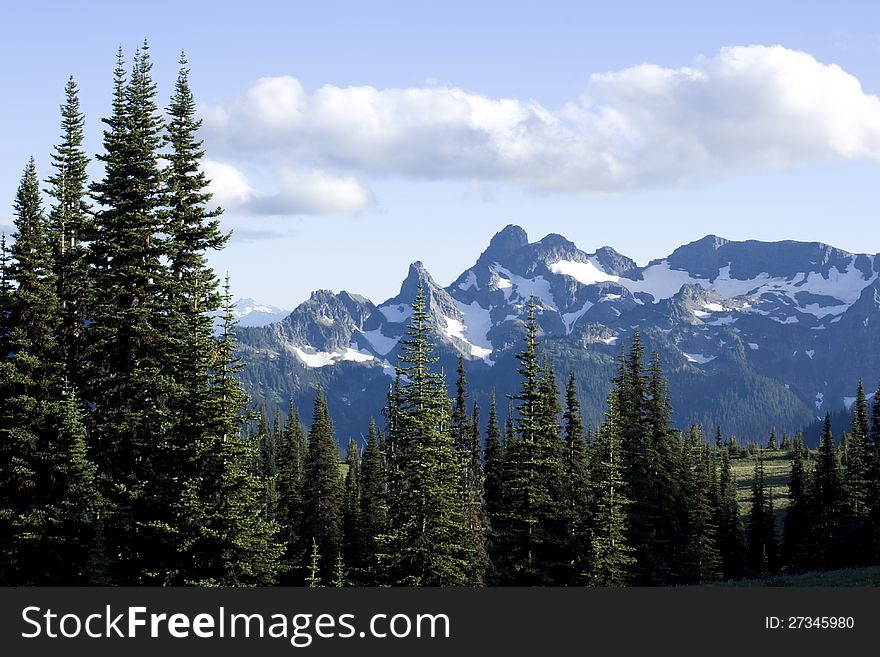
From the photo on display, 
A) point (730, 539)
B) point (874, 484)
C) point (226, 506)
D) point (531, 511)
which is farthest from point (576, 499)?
point (730, 539)

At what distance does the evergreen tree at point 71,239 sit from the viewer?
41750 millimetres

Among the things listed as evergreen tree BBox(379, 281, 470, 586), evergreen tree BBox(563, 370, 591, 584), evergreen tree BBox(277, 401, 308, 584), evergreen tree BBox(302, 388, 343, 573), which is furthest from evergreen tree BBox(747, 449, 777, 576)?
evergreen tree BBox(379, 281, 470, 586)

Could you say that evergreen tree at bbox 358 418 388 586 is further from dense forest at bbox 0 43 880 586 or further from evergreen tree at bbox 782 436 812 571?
evergreen tree at bbox 782 436 812 571

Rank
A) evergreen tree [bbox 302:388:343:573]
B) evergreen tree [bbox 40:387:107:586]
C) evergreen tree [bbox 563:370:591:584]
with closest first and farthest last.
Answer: evergreen tree [bbox 40:387:107:586] < evergreen tree [bbox 563:370:591:584] < evergreen tree [bbox 302:388:343:573]

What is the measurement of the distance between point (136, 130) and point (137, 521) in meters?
17.0

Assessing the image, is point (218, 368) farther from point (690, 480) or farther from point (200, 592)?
point (690, 480)

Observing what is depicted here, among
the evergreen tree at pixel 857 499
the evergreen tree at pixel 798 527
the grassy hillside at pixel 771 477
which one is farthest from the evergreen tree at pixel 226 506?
the grassy hillside at pixel 771 477

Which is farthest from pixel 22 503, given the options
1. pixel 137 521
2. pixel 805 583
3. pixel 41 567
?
pixel 805 583

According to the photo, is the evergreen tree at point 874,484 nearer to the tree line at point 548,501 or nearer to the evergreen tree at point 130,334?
the tree line at point 548,501

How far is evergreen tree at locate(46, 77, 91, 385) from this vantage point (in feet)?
137

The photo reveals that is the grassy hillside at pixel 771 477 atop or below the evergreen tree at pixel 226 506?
below

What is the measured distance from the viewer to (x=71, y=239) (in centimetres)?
4419

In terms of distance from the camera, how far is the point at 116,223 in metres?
38.2

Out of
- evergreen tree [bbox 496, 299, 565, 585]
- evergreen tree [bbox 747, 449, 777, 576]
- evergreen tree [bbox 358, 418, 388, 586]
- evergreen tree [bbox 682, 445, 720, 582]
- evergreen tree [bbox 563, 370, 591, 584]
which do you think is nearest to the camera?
evergreen tree [bbox 496, 299, 565, 585]
